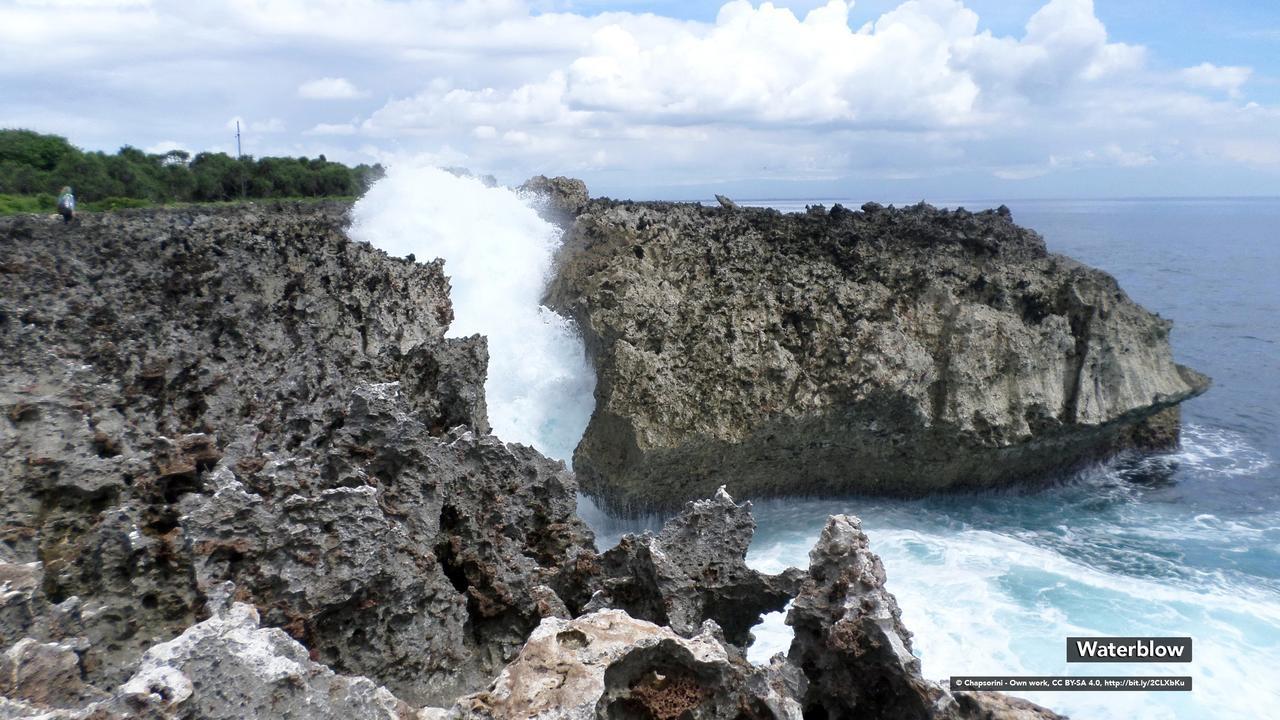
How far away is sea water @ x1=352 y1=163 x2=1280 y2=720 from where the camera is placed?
1056 cm

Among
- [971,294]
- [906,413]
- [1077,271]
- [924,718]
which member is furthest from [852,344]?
[924,718]

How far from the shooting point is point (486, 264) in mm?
19766

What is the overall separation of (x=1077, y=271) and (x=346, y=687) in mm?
16726

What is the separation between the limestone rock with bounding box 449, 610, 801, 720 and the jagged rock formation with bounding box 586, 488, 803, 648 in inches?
47.1

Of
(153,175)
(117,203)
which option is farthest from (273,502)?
(153,175)

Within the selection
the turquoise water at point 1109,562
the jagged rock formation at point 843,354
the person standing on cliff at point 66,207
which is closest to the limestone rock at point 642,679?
the turquoise water at point 1109,562

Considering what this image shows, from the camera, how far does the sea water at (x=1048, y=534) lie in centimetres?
1056

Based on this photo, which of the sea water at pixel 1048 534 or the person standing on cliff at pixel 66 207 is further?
the person standing on cliff at pixel 66 207

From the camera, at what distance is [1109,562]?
13914 mm

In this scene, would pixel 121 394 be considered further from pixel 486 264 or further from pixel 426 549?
pixel 486 264

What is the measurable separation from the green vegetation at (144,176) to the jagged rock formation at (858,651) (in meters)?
23.0

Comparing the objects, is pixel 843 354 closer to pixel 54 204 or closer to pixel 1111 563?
pixel 1111 563

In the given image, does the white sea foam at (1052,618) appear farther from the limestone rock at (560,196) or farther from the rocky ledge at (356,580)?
the limestone rock at (560,196)

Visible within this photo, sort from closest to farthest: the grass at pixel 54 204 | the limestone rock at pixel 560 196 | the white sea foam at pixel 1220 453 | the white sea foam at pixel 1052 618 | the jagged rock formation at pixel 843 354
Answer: the white sea foam at pixel 1052 618, the jagged rock formation at pixel 843 354, the white sea foam at pixel 1220 453, the limestone rock at pixel 560 196, the grass at pixel 54 204
